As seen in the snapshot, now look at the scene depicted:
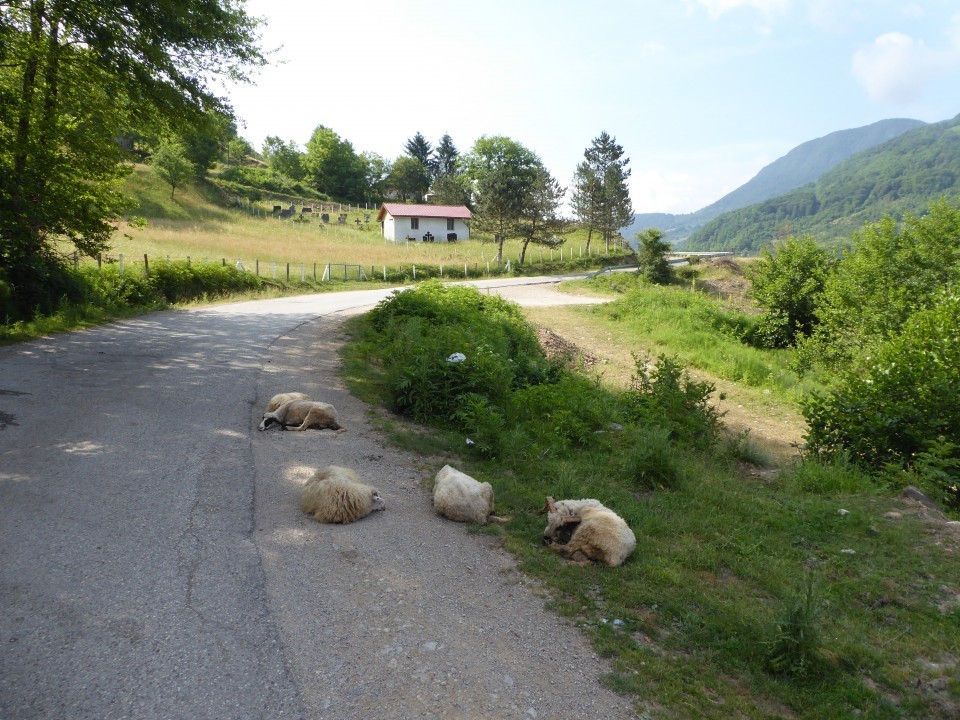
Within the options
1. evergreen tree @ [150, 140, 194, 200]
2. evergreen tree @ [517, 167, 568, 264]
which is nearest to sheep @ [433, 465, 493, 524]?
evergreen tree @ [517, 167, 568, 264]

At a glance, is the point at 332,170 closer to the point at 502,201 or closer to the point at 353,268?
the point at 502,201

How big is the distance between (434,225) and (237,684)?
2430 inches

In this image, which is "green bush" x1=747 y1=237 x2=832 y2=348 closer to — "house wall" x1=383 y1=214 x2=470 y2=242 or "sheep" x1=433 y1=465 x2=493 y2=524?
"sheep" x1=433 y1=465 x2=493 y2=524

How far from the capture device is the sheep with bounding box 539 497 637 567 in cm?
510

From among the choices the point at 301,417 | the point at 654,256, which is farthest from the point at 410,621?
the point at 654,256

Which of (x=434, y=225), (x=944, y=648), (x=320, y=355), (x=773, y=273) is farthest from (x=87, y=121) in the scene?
(x=434, y=225)

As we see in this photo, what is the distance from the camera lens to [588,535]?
5184 mm

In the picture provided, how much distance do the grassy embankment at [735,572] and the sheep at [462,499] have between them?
0.27m

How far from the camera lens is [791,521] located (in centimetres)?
639

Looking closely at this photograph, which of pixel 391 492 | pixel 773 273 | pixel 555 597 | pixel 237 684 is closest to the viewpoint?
pixel 237 684

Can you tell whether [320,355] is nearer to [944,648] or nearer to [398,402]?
[398,402]

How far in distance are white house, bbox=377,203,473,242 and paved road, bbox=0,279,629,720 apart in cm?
5347

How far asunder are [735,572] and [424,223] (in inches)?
2364

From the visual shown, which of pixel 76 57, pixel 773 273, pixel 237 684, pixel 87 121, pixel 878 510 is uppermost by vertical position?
pixel 76 57
